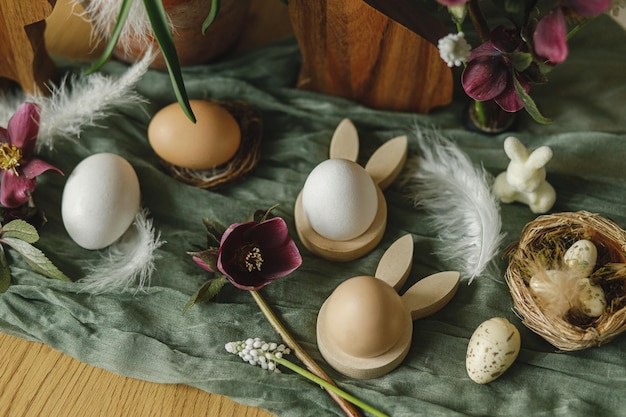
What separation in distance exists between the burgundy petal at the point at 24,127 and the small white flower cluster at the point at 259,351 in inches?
16.1

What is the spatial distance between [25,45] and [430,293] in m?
0.69

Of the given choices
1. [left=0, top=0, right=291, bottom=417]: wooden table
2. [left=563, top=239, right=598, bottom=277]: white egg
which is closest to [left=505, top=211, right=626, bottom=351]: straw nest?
[left=563, top=239, right=598, bottom=277]: white egg

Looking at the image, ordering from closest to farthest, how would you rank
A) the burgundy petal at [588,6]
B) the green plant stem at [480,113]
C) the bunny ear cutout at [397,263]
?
Answer: the burgundy petal at [588,6]
the bunny ear cutout at [397,263]
the green plant stem at [480,113]

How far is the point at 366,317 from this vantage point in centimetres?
85

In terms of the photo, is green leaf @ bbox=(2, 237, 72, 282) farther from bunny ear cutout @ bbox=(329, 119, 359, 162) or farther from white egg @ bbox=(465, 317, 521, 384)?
white egg @ bbox=(465, 317, 521, 384)

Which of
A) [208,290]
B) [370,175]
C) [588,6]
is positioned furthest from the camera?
[370,175]

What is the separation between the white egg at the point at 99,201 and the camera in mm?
982

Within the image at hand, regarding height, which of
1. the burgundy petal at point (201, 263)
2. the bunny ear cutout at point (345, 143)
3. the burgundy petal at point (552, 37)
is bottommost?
the burgundy petal at point (201, 263)

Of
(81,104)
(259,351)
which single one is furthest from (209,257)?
(81,104)

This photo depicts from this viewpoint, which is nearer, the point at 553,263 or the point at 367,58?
the point at 553,263

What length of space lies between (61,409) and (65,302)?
139mm

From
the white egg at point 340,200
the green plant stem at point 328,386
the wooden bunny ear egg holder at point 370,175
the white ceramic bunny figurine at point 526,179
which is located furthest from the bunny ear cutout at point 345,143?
the green plant stem at point 328,386

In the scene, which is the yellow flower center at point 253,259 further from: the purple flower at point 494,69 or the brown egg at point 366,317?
the purple flower at point 494,69

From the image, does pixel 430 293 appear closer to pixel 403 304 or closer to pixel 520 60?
pixel 403 304
